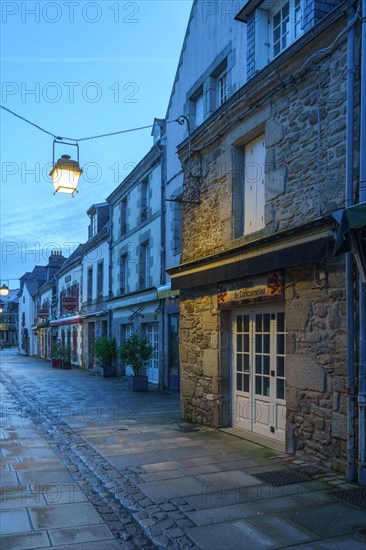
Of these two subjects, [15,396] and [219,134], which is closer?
[219,134]

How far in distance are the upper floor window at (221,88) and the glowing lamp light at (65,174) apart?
471cm

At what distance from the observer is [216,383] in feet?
28.0

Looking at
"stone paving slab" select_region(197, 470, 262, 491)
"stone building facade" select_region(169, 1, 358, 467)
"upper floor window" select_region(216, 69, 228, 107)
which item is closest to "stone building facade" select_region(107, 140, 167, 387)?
"upper floor window" select_region(216, 69, 228, 107)

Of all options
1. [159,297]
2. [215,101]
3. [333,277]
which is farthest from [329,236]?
[159,297]

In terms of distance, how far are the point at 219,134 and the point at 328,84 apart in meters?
2.75

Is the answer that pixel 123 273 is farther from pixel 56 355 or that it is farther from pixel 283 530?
pixel 283 530

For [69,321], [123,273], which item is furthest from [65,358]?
[123,273]

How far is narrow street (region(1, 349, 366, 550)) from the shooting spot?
13.5ft

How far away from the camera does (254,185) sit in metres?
8.10

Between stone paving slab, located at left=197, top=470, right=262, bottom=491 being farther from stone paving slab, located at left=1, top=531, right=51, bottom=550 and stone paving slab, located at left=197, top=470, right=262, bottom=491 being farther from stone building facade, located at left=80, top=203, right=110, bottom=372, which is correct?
stone building facade, located at left=80, top=203, right=110, bottom=372

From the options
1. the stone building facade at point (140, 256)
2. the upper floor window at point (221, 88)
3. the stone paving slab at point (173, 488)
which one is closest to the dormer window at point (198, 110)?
the upper floor window at point (221, 88)

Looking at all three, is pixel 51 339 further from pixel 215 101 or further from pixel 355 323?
pixel 355 323

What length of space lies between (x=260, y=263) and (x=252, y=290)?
26.5 inches

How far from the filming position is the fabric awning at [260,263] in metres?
5.96
